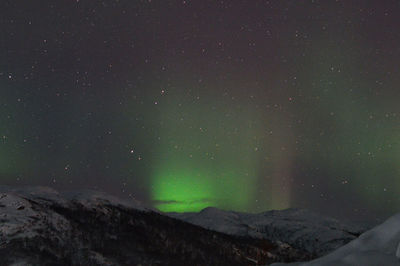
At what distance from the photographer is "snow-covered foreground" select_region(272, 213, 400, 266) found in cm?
438

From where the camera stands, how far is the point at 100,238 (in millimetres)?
154750

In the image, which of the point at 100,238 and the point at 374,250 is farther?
the point at 100,238

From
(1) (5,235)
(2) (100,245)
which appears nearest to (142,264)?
(2) (100,245)

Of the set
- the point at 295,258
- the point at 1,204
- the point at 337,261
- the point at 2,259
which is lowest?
the point at 295,258

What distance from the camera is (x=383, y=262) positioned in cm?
432

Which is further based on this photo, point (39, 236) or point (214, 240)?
point (214, 240)

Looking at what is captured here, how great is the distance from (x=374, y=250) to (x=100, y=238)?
157983 mm

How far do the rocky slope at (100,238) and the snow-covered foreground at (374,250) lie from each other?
378 ft

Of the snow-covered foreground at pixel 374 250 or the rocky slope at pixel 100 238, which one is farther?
the rocky slope at pixel 100 238

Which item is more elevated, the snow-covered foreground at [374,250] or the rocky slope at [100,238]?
the snow-covered foreground at [374,250]

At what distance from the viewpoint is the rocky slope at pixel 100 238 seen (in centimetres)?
12588

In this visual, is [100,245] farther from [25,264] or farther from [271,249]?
[271,249]

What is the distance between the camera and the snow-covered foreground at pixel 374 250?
14.4 feet

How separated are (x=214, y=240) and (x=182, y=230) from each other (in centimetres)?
1299
